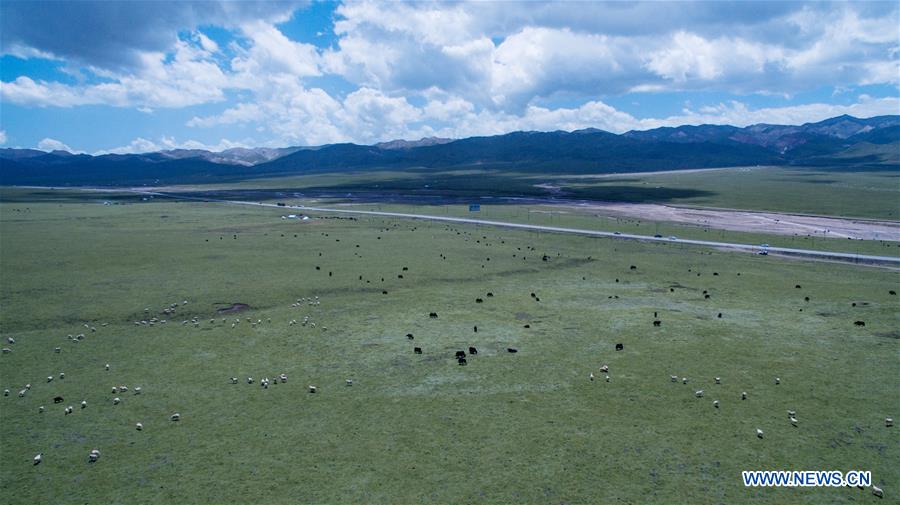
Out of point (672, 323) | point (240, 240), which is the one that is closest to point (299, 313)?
point (672, 323)

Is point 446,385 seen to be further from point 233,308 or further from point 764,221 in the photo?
Result: point 764,221

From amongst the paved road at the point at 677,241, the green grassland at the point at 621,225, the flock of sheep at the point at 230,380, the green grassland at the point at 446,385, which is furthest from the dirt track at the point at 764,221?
the flock of sheep at the point at 230,380

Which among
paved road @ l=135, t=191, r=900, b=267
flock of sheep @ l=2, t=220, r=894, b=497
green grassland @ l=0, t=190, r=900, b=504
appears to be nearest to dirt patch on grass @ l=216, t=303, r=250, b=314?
green grassland @ l=0, t=190, r=900, b=504

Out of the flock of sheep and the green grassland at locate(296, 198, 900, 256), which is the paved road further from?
the flock of sheep

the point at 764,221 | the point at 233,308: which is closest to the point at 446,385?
the point at 233,308

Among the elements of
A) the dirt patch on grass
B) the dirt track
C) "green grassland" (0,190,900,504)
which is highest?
the dirt patch on grass
